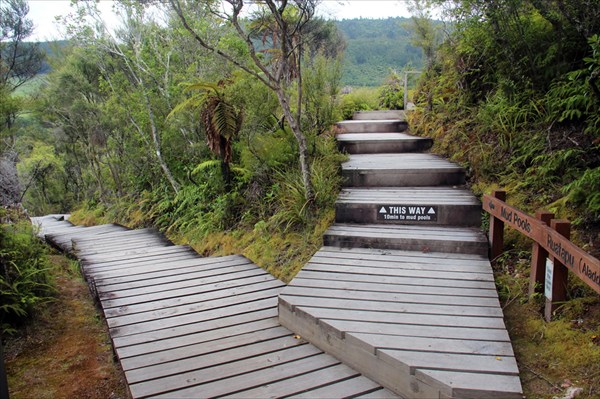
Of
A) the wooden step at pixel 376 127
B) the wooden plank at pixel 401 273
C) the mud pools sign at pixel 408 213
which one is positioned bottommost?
the wooden plank at pixel 401 273

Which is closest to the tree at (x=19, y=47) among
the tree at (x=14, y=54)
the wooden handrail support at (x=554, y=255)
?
the tree at (x=14, y=54)

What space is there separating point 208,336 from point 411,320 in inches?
56.3

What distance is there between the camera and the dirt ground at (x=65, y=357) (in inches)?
115

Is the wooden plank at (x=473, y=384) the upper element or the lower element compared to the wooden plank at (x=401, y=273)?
lower

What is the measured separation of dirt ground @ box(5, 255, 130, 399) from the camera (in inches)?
115

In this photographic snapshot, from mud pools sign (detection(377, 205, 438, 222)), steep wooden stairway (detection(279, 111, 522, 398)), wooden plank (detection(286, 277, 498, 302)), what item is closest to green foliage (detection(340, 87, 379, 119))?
steep wooden stairway (detection(279, 111, 522, 398))

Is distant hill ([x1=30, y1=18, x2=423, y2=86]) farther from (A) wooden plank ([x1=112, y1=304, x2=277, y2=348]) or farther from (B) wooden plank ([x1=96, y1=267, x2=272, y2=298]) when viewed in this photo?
(A) wooden plank ([x1=112, y1=304, x2=277, y2=348])

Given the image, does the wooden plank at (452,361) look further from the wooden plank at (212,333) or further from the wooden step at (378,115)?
the wooden step at (378,115)

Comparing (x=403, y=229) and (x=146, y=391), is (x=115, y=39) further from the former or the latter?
(x=146, y=391)

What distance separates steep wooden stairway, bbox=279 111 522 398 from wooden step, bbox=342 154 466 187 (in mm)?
13

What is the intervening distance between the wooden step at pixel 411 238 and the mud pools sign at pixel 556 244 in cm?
39

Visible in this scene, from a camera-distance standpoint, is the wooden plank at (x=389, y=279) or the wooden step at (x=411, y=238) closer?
the wooden plank at (x=389, y=279)

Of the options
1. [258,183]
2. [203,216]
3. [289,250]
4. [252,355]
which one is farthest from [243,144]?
[252,355]

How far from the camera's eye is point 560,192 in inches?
158
